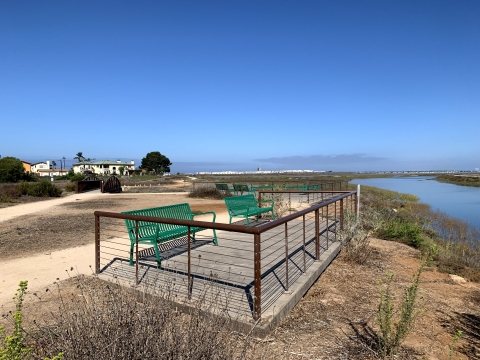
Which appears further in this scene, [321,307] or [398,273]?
[398,273]

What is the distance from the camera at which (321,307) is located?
4.02m

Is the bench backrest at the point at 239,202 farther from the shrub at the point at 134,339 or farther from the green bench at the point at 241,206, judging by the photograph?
the shrub at the point at 134,339

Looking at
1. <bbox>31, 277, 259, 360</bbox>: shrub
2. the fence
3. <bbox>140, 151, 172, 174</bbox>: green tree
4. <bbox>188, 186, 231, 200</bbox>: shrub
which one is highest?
<bbox>140, 151, 172, 174</bbox>: green tree

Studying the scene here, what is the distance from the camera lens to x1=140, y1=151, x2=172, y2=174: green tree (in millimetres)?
97412

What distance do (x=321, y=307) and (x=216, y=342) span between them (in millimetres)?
2144

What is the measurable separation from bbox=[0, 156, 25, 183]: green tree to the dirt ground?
34.7 m

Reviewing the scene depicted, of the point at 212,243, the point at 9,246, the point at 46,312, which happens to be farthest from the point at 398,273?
the point at 9,246

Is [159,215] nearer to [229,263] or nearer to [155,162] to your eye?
[229,263]

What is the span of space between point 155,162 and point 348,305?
96.8m

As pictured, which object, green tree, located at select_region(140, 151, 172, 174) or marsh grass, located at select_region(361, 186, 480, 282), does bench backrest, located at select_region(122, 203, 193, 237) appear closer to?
marsh grass, located at select_region(361, 186, 480, 282)

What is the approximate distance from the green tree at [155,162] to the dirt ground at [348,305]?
91171mm

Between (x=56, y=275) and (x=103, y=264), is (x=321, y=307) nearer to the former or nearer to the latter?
(x=103, y=264)

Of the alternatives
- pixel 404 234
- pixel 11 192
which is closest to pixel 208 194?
pixel 11 192

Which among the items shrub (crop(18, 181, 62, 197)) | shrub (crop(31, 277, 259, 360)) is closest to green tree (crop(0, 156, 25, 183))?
shrub (crop(18, 181, 62, 197))
